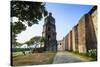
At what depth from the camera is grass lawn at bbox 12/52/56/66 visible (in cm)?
206

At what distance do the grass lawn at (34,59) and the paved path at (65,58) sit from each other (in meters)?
0.06

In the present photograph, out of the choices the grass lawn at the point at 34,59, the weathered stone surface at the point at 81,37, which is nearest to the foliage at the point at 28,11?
the grass lawn at the point at 34,59

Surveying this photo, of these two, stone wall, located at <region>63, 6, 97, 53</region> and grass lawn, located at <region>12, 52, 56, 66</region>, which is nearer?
Result: grass lawn, located at <region>12, 52, 56, 66</region>

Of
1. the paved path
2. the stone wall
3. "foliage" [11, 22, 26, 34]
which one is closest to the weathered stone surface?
the stone wall

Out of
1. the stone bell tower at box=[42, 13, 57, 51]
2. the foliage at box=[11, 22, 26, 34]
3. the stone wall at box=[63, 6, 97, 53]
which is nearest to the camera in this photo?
the foliage at box=[11, 22, 26, 34]

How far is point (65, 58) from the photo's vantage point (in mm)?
2271

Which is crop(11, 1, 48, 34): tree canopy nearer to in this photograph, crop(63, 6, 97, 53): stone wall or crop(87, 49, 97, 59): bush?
crop(63, 6, 97, 53): stone wall

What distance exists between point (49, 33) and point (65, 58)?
0.37 meters

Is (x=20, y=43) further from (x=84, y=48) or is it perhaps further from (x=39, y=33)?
(x=84, y=48)

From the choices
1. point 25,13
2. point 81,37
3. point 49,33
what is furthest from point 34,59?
point 81,37

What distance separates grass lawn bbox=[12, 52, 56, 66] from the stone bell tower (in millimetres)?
83

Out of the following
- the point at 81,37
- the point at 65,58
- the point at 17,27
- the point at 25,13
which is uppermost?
the point at 25,13

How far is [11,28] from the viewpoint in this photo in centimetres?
204

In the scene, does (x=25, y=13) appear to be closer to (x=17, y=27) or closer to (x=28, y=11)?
(x=28, y=11)
